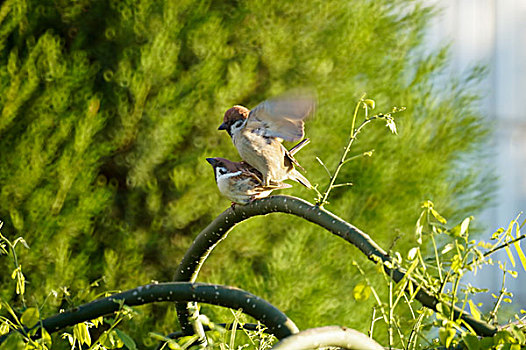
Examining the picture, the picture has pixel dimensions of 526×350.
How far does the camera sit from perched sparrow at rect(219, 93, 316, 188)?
0.79 m

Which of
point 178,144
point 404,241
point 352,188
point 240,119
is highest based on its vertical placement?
point 240,119

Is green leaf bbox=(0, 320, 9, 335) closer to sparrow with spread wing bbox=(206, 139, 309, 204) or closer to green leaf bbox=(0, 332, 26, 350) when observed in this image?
green leaf bbox=(0, 332, 26, 350)

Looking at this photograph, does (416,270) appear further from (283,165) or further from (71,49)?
(71,49)

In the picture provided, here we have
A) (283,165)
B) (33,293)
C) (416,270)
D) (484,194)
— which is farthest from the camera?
(484,194)

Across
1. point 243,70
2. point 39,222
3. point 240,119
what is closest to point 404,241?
point 243,70

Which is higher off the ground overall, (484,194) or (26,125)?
(26,125)

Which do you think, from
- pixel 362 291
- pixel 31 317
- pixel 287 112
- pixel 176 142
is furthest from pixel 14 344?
pixel 176 142

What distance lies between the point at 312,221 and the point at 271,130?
0.83 ft

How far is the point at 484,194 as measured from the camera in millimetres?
2287

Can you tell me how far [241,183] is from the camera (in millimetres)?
888

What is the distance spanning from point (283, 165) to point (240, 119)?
0.12m

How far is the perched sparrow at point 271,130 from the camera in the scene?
2.60 feet

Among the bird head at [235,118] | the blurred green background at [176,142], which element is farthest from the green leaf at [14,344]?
the blurred green background at [176,142]

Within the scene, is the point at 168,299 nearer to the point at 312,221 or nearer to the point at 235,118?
the point at 312,221
